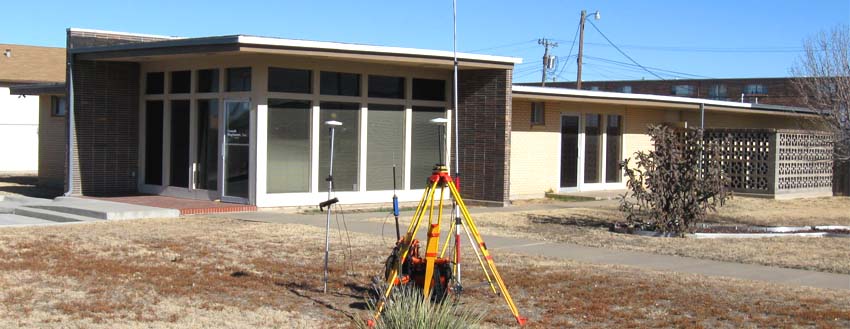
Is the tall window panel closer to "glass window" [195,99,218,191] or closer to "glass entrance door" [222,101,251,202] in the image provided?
"glass window" [195,99,218,191]

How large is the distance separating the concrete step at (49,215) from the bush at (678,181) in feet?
30.7

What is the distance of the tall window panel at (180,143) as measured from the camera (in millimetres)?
20547

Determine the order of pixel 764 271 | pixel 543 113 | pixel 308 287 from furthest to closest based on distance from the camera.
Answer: pixel 543 113
pixel 764 271
pixel 308 287

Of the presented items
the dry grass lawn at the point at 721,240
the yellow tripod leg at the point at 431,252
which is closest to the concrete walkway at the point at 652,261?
the dry grass lawn at the point at 721,240

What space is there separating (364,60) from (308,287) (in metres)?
9.82

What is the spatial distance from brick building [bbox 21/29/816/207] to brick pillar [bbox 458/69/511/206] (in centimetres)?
3

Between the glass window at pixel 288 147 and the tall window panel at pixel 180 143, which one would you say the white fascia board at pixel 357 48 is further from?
the tall window panel at pixel 180 143

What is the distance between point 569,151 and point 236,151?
31.3 ft

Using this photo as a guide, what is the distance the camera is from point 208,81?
20000 millimetres

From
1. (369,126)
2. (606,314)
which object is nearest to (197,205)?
(369,126)

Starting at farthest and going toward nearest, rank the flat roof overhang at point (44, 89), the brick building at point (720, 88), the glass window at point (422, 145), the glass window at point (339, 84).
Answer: the brick building at point (720, 88) < the flat roof overhang at point (44, 89) < the glass window at point (422, 145) < the glass window at point (339, 84)

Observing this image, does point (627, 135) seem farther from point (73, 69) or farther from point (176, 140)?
point (73, 69)

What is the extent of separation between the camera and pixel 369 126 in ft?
67.1

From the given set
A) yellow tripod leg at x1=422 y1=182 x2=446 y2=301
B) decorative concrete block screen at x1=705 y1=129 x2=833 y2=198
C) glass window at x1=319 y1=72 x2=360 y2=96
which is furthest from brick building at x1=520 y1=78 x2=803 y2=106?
yellow tripod leg at x1=422 y1=182 x2=446 y2=301
